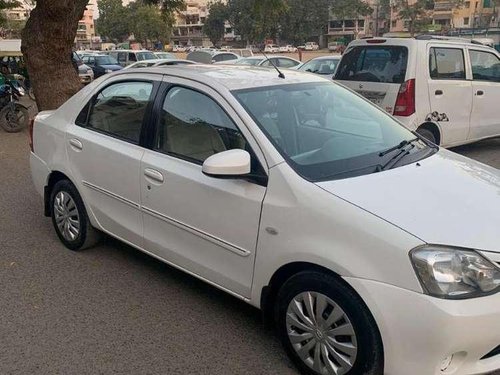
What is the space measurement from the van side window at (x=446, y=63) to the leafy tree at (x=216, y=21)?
293 feet

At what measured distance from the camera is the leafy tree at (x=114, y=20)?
80.8 meters

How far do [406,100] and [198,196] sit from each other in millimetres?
4513

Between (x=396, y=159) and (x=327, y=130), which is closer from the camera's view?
(x=396, y=159)

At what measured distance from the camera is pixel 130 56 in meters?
26.5

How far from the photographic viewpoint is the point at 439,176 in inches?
113

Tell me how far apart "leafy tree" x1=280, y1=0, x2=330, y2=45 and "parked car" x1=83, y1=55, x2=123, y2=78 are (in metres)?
65.8

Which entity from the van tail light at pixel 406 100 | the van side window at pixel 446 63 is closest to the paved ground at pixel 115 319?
the van tail light at pixel 406 100

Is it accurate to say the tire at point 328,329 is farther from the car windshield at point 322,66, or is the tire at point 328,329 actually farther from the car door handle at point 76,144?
the car windshield at point 322,66

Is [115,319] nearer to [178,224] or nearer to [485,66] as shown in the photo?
[178,224]

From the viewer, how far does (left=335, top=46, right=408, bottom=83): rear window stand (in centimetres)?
680

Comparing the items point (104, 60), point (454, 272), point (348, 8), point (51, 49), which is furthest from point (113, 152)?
point (348, 8)

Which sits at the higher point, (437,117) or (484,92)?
(484,92)

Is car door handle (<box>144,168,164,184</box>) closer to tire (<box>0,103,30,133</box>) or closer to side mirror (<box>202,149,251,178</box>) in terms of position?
side mirror (<box>202,149,251,178</box>)

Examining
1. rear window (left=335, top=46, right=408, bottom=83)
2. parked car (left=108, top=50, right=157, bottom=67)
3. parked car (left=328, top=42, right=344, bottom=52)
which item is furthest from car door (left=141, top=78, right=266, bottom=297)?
parked car (left=328, top=42, right=344, bottom=52)
